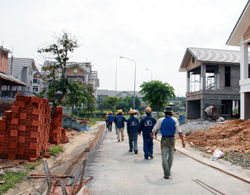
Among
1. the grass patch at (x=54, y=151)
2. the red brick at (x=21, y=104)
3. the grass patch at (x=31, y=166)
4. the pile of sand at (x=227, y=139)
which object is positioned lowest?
the grass patch at (x=54, y=151)

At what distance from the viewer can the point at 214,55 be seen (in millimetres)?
26469

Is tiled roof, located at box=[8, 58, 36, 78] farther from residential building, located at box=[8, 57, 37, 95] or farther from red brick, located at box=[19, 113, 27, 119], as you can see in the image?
red brick, located at box=[19, 113, 27, 119]

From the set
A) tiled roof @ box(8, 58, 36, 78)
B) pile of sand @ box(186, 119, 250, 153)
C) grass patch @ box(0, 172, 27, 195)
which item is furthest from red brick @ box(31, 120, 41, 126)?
tiled roof @ box(8, 58, 36, 78)

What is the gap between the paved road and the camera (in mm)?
5227

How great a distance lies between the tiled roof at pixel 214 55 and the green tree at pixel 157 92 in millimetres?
4498

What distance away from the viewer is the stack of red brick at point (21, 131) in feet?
26.4

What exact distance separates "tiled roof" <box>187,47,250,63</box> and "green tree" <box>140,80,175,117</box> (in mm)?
4498

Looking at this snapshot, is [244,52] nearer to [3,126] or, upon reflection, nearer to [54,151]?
[54,151]

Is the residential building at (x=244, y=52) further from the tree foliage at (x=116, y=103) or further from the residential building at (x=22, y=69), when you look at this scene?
the tree foliage at (x=116, y=103)

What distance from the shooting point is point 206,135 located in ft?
41.8

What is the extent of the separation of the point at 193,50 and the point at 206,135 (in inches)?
651

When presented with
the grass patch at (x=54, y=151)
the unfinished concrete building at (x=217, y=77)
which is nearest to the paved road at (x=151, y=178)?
the grass patch at (x=54, y=151)

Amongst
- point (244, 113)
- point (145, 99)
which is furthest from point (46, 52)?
point (145, 99)

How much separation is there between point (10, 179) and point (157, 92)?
70.8 ft
